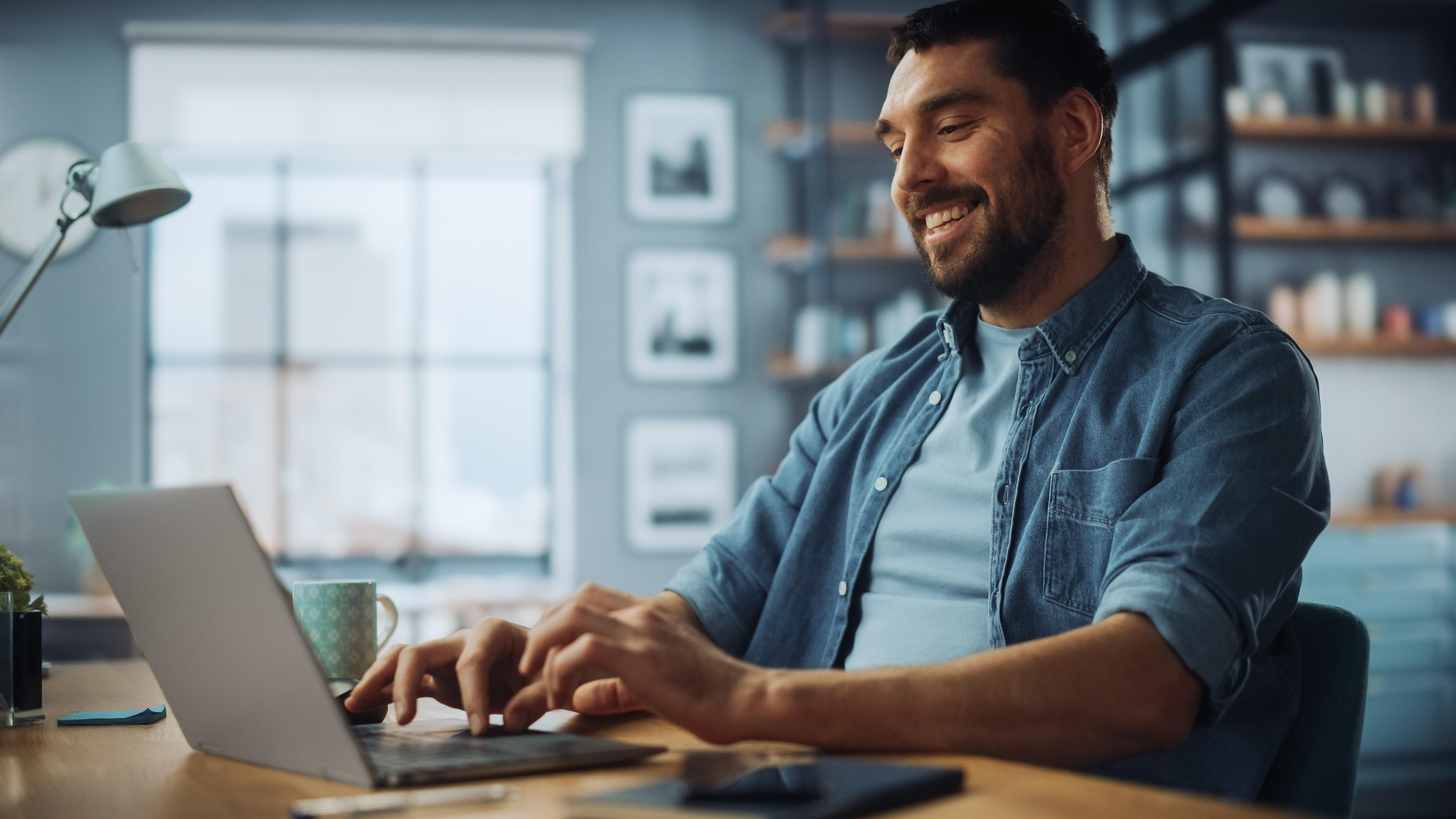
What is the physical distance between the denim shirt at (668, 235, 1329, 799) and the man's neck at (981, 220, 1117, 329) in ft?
0.14

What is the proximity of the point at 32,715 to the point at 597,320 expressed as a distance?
12.7 ft

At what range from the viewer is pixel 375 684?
1.00m

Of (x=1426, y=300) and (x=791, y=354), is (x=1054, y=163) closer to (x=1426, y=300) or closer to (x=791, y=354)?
(x=1426, y=300)

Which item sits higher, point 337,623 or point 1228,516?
point 1228,516

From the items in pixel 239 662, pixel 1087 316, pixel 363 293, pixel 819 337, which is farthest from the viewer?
pixel 363 293

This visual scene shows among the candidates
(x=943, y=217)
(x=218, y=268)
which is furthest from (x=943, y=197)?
(x=218, y=268)

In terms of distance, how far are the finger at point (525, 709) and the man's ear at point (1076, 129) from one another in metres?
0.89

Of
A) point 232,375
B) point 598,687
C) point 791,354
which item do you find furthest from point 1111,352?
point 232,375

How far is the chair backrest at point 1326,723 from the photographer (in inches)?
38.1

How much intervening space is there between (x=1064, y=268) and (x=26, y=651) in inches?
47.7

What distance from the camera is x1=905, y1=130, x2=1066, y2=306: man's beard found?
1359 millimetres

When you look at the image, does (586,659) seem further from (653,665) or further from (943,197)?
(943,197)

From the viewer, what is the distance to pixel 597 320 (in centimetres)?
498

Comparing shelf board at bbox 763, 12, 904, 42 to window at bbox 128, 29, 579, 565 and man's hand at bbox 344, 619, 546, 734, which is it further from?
man's hand at bbox 344, 619, 546, 734
